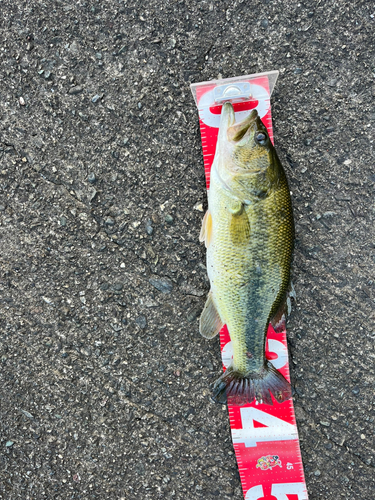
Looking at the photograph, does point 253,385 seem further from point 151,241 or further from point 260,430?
point 151,241

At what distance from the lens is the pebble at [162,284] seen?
8.06 ft

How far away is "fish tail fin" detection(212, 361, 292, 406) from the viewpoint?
2.15 meters

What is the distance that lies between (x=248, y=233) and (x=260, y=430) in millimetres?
1520

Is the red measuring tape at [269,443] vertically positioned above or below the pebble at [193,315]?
below

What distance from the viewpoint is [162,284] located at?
8.07 ft

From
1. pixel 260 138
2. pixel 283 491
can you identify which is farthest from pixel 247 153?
pixel 283 491

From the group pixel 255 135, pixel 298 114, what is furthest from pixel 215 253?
pixel 298 114

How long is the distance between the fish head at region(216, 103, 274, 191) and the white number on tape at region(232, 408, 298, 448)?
5.57ft

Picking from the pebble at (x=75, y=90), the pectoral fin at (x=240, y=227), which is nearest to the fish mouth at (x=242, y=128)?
→ the pectoral fin at (x=240, y=227)

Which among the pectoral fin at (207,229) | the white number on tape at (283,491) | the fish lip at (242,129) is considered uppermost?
the fish lip at (242,129)

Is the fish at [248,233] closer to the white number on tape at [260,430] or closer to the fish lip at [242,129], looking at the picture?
the fish lip at [242,129]

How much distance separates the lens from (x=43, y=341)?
2.53 metres

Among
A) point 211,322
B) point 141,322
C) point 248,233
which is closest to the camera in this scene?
point 248,233

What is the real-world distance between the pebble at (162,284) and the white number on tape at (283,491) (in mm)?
1581
